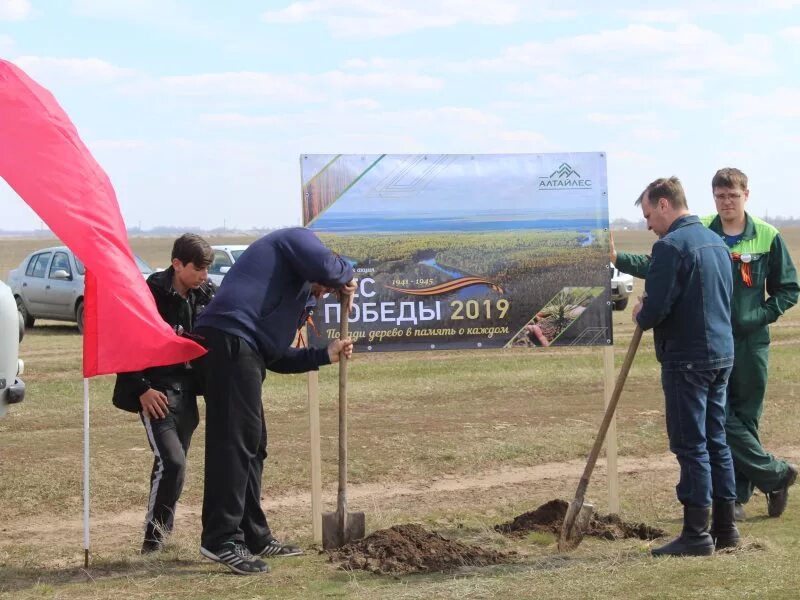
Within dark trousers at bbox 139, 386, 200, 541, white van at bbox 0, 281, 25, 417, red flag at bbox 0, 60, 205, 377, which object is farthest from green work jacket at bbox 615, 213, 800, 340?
white van at bbox 0, 281, 25, 417

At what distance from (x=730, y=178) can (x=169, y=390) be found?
12.0 ft

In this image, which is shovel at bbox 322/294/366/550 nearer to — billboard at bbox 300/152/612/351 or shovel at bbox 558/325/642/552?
billboard at bbox 300/152/612/351

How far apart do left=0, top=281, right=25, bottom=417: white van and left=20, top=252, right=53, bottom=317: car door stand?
1531 centimetres

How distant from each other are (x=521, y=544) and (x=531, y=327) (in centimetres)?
145

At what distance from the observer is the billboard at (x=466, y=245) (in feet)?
23.9

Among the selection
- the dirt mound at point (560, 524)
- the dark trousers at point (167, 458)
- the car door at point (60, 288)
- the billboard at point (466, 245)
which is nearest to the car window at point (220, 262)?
the car door at point (60, 288)

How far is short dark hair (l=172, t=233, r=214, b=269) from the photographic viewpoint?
6.50 metres

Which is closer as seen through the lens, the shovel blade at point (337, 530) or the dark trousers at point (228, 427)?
the dark trousers at point (228, 427)

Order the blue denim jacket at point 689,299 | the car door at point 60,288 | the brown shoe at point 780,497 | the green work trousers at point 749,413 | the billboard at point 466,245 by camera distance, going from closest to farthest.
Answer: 1. the blue denim jacket at point 689,299
2. the billboard at point 466,245
3. the green work trousers at point 749,413
4. the brown shoe at point 780,497
5. the car door at point 60,288

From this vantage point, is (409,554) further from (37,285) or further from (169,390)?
(37,285)

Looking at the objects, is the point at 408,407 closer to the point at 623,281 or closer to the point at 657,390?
the point at 657,390

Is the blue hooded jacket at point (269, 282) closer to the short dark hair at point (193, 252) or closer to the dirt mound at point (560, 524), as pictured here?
the short dark hair at point (193, 252)

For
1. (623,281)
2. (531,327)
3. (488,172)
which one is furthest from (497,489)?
(623,281)

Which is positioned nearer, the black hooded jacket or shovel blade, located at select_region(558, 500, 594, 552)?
the black hooded jacket
